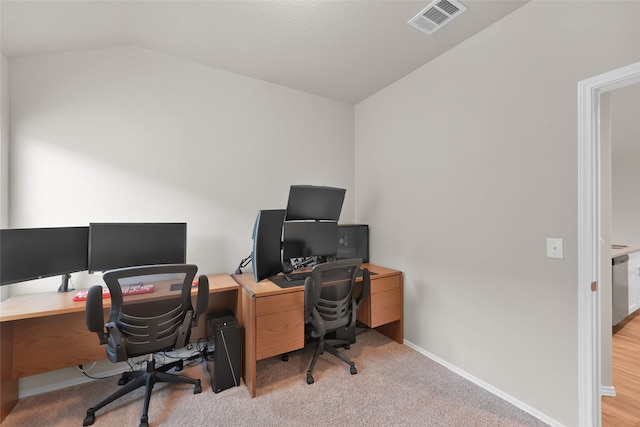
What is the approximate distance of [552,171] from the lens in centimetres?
166

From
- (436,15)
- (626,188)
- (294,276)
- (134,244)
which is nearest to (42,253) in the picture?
(134,244)

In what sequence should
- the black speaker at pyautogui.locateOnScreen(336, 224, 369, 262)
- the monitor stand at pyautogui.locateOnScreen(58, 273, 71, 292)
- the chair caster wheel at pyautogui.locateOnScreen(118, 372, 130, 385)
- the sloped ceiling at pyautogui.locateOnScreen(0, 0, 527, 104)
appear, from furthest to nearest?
the black speaker at pyautogui.locateOnScreen(336, 224, 369, 262), the chair caster wheel at pyautogui.locateOnScreen(118, 372, 130, 385), the monitor stand at pyautogui.locateOnScreen(58, 273, 71, 292), the sloped ceiling at pyautogui.locateOnScreen(0, 0, 527, 104)

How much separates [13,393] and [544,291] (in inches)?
144

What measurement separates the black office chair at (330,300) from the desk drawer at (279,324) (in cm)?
9

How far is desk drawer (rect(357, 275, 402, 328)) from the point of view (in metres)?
2.54

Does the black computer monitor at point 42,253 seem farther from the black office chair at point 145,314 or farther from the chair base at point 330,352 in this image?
the chair base at point 330,352

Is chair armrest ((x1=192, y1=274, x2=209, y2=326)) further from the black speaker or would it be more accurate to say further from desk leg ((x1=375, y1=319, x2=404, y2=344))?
desk leg ((x1=375, y1=319, x2=404, y2=344))

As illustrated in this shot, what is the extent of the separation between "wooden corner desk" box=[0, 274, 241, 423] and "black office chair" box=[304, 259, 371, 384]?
651 mm

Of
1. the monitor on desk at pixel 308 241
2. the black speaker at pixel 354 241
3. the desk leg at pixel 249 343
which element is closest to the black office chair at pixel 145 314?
the desk leg at pixel 249 343

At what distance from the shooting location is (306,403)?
1.87 meters

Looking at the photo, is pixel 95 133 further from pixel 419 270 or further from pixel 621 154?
pixel 621 154

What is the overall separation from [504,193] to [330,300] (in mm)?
1551

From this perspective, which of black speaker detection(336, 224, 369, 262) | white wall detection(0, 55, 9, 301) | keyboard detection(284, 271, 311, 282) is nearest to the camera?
white wall detection(0, 55, 9, 301)

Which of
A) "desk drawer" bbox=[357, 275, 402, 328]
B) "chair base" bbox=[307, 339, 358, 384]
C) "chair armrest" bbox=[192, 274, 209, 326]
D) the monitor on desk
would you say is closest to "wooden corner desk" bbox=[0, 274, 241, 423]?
"chair armrest" bbox=[192, 274, 209, 326]
